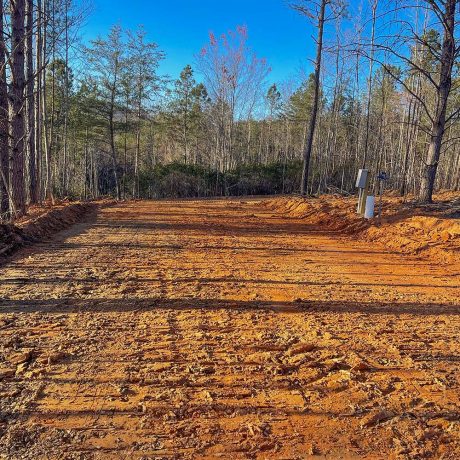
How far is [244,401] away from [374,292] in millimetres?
3125

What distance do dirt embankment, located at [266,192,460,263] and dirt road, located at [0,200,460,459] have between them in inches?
56.4

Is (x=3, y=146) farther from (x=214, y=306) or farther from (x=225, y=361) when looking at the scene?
(x=225, y=361)

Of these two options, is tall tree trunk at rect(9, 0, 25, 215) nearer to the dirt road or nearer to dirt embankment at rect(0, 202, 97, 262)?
dirt embankment at rect(0, 202, 97, 262)

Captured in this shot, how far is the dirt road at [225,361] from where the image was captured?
225 centimetres

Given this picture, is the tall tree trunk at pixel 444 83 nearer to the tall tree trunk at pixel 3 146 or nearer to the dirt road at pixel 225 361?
the dirt road at pixel 225 361

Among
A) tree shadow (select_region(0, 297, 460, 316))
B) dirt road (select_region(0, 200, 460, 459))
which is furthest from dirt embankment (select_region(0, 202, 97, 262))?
tree shadow (select_region(0, 297, 460, 316))

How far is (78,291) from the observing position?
480 cm

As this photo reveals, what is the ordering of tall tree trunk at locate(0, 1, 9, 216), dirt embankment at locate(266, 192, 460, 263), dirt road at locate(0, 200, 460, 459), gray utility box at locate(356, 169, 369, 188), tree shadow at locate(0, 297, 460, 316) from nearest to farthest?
dirt road at locate(0, 200, 460, 459) < tree shadow at locate(0, 297, 460, 316) < dirt embankment at locate(266, 192, 460, 263) < tall tree trunk at locate(0, 1, 9, 216) < gray utility box at locate(356, 169, 369, 188)

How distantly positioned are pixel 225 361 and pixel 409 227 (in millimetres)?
7178

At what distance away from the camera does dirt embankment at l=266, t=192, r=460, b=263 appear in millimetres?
7633

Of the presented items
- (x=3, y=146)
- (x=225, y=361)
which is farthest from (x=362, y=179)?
(x=225, y=361)

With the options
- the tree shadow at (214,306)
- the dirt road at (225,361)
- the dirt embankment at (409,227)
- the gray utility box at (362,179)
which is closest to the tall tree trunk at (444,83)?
the dirt embankment at (409,227)

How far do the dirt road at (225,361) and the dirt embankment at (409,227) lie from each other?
4.70 ft

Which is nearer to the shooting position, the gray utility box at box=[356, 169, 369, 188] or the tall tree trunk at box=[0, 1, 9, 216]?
the tall tree trunk at box=[0, 1, 9, 216]
